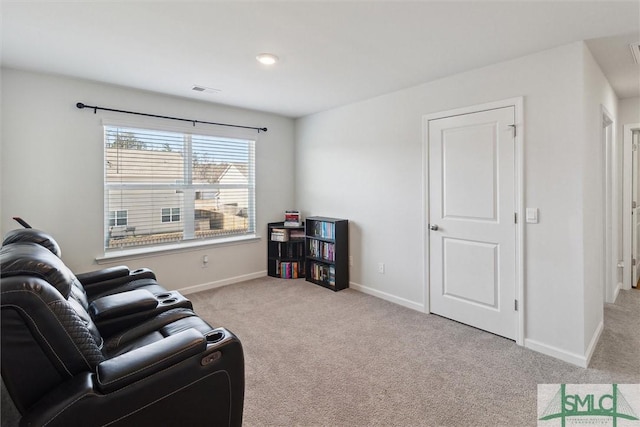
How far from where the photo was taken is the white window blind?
139 inches

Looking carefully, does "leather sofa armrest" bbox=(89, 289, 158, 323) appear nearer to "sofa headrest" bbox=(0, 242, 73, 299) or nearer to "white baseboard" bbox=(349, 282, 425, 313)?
"sofa headrest" bbox=(0, 242, 73, 299)

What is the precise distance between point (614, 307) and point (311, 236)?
3.45 metres

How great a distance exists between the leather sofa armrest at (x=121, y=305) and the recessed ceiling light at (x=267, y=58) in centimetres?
197

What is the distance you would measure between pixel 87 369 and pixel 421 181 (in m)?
3.01

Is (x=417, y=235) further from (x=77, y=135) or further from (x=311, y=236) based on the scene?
(x=77, y=135)

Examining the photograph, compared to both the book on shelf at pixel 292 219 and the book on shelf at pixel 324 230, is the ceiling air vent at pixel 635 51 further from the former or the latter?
the book on shelf at pixel 292 219

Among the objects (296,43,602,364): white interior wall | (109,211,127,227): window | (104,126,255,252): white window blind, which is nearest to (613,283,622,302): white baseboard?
(296,43,602,364): white interior wall

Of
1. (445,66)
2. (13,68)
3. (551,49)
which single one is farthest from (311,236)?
(13,68)

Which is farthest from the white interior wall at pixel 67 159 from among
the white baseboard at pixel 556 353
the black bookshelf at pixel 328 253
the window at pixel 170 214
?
the white baseboard at pixel 556 353

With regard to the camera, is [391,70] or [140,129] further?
[140,129]

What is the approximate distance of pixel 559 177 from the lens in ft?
7.98

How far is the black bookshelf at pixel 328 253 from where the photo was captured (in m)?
4.12

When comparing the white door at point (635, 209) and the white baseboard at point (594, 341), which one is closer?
the white baseboard at point (594, 341)

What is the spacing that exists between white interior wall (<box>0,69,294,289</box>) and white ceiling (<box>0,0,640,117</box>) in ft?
0.72
